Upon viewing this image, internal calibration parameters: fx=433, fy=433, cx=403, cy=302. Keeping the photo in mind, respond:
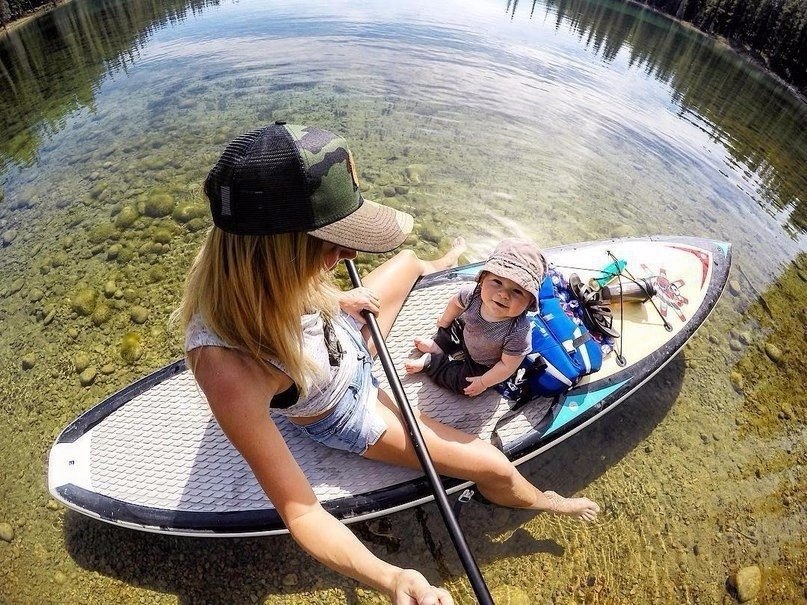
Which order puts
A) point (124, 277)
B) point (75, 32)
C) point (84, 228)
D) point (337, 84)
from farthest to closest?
point (75, 32), point (337, 84), point (84, 228), point (124, 277)

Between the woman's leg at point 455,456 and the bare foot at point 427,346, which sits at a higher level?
the woman's leg at point 455,456

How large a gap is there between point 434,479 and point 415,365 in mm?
1643

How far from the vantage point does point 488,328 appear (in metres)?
3.90

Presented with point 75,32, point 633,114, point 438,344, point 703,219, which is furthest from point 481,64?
point 75,32

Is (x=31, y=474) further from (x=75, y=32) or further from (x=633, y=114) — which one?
(x=75, y=32)

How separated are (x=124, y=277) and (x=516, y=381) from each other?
5966 mm

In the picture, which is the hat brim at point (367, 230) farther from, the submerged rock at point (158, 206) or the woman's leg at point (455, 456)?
the submerged rock at point (158, 206)

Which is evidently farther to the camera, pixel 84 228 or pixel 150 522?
pixel 84 228

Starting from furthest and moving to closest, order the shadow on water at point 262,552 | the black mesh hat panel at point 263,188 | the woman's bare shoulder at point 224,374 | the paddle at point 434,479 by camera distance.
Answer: the shadow on water at point 262,552 < the paddle at point 434,479 < the woman's bare shoulder at point 224,374 < the black mesh hat panel at point 263,188

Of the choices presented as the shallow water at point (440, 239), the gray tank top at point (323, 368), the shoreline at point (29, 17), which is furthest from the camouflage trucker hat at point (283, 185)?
the shoreline at point (29, 17)

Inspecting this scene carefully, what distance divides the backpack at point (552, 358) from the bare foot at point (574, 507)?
2.96ft

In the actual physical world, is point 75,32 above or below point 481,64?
below

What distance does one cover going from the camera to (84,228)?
25.5ft

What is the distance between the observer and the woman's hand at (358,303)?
11.9ft
